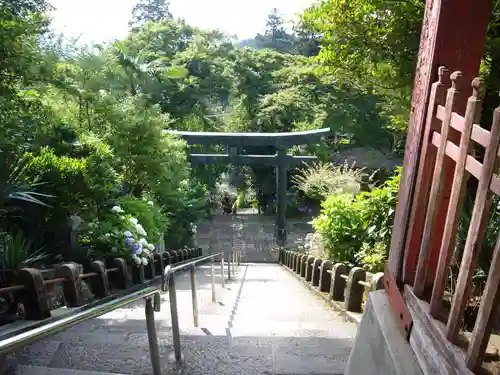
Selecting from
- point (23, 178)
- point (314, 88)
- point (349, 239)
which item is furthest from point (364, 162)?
point (23, 178)

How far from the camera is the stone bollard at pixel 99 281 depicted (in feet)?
16.8

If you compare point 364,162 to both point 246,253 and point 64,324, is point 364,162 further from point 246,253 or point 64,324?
point 64,324

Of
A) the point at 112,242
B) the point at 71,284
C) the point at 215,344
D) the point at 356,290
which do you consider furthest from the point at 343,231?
the point at 71,284

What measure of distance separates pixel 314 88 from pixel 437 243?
20.7 m

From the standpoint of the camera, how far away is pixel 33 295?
342 centimetres

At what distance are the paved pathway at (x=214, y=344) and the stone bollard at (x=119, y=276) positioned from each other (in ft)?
1.08

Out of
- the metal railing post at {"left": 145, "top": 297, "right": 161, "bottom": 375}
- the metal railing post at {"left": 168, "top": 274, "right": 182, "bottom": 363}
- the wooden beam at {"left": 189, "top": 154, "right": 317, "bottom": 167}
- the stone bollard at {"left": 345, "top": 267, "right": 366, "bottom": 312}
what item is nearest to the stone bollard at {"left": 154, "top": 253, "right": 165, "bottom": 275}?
the stone bollard at {"left": 345, "top": 267, "right": 366, "bottom": 312}

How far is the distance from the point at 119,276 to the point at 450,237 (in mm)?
4764

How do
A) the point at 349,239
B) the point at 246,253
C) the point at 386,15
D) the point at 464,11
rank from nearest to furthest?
1. the point at 464,11
2. the point at 386,15
3. the point at 349,239
4. the point at 246,253

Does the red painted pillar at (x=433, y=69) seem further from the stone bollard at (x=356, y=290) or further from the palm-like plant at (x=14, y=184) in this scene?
the palm-like plant at (x=14, y=184)

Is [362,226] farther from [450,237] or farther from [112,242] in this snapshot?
[450,237]

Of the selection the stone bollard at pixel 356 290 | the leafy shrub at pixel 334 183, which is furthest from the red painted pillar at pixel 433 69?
the leafy shrub at pixel 334 183

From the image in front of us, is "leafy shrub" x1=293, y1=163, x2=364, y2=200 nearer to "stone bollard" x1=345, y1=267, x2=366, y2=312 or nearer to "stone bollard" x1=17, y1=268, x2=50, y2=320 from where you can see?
"stone bollard" x1=345, y1=267, x2=366, y2=312

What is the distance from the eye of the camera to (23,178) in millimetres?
5047
